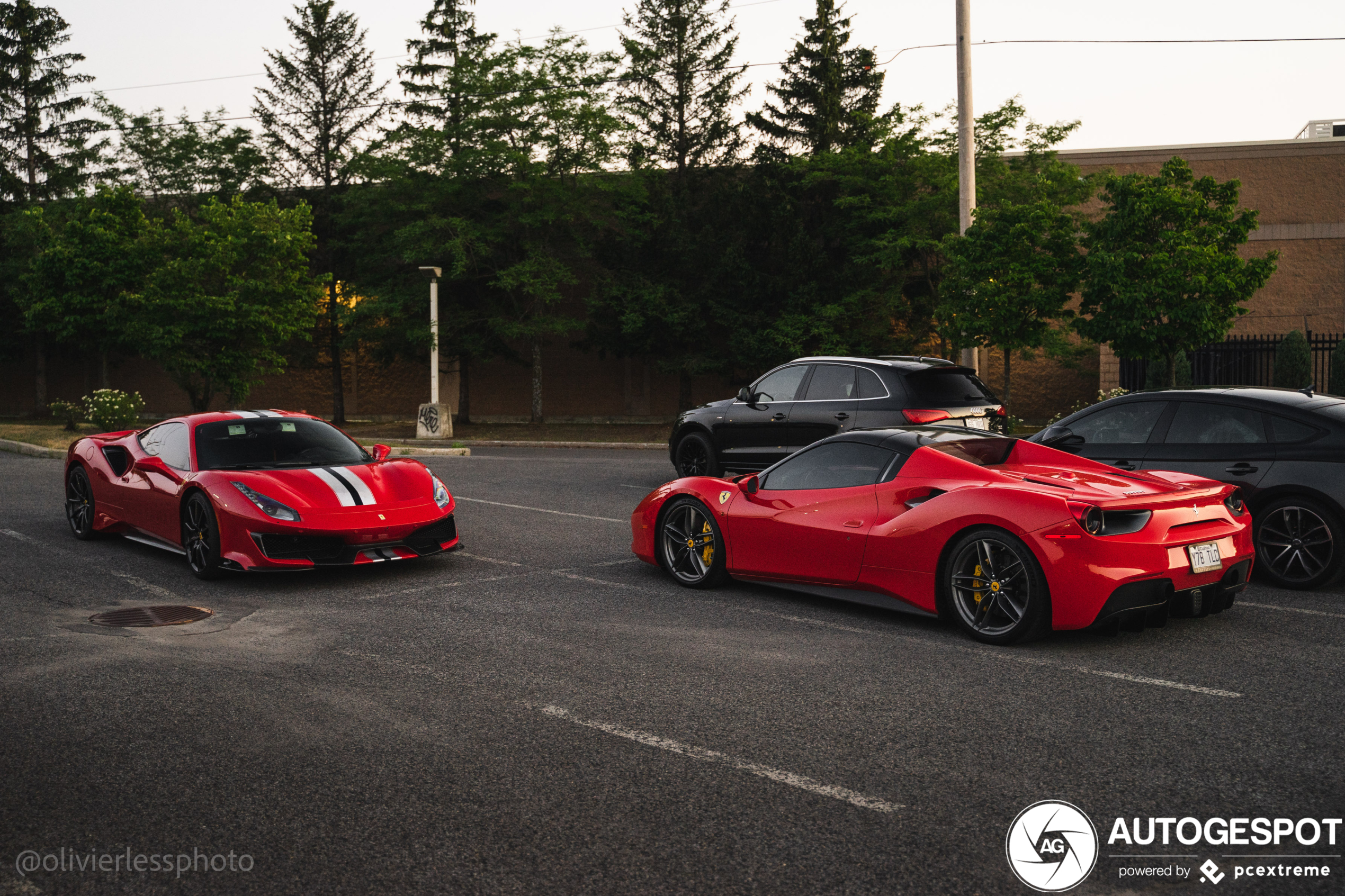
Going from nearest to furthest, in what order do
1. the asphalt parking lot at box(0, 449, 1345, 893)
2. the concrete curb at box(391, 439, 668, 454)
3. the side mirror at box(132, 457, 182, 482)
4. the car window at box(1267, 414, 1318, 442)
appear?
the asphalt parking lot at box(0, 449, 1345, 893) → the car window at box(1267, 414, 1318, 442) → the side mirror at box(132, 457, 182, 482) → the concrete curb at box(391, 439, 668, 454)

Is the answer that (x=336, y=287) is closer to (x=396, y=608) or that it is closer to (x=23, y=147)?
(x=23, y=147)

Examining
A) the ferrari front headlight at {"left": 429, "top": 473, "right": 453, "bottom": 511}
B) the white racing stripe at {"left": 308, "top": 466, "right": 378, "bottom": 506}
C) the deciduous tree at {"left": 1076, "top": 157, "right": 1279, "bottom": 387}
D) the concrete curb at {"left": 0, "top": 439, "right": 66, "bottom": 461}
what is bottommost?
the concrete curb at {"left": 0, "top": 439, "right": 66, "bottom": 461}

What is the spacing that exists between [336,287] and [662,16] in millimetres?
15643

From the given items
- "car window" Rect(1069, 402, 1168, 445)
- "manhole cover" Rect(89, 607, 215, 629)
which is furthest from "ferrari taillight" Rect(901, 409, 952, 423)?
"manhole cover" Rect(89, 607, 215, 629)

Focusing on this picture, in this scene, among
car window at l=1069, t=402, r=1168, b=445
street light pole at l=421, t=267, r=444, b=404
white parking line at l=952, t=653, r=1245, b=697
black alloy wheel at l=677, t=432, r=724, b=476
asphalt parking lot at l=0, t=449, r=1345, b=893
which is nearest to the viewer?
asphalt parking lot at l=0, t=449, r=1345, b=893

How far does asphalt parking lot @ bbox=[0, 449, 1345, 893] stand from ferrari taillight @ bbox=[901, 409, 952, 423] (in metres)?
4.46

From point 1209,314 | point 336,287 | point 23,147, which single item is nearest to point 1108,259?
point 1209,314

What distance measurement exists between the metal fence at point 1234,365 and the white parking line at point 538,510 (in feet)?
58.9

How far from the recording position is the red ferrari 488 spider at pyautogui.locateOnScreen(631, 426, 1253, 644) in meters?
6.20

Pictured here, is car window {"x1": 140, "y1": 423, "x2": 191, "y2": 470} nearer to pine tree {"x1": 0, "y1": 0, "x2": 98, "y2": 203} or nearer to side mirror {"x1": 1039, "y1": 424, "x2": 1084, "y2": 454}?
side mirror {"x1": 1039, "y1": 424, "x2": 1084, "y2": 454}

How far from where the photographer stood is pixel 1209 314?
16469 millimetres

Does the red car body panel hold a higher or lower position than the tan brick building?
lower

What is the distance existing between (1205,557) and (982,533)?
1327 millimetres

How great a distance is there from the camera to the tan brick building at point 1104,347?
3192 centimetres
